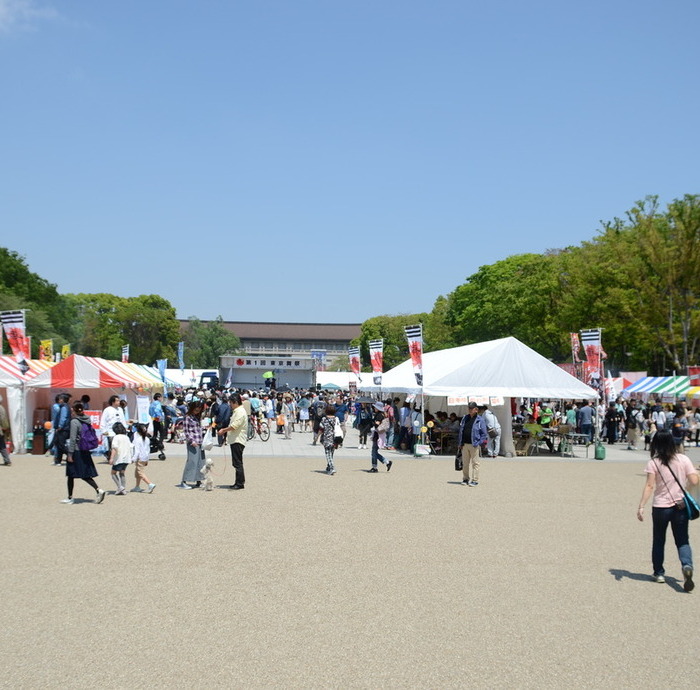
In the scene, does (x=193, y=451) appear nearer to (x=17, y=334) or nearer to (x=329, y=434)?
(x=329, y=434)

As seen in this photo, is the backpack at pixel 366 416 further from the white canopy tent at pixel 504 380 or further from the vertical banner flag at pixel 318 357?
the vertical banner flag at pixel 318 357

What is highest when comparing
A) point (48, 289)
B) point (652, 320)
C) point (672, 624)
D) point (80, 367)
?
point (48, 289)

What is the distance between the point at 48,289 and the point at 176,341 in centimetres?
2677

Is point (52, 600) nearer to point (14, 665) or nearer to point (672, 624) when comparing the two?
point (14, 665)

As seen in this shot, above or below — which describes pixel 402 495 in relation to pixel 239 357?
below

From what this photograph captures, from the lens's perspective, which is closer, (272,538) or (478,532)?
(272,538)

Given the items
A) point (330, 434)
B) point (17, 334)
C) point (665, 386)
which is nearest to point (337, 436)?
point (330, 434)

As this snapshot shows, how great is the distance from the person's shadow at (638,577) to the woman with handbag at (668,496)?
0.10 meters

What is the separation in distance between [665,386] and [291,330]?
12497 centimetres

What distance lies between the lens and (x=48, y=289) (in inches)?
2665

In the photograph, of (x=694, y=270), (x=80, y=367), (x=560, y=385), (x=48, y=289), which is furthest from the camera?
(x=48, y=289)

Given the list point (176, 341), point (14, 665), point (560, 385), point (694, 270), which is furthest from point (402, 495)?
point (176, 341)

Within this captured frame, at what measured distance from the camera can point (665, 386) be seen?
3356 cm

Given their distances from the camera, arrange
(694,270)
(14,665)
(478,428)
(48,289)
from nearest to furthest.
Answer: (14,665) → (478,428) → (694,270) → (48,289)
